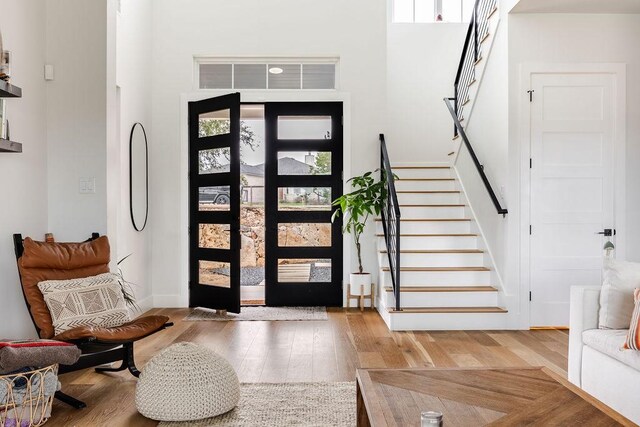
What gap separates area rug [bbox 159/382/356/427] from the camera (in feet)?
9.53

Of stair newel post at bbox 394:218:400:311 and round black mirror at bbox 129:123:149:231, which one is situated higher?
round black mirror at bbox 129:123:149:231

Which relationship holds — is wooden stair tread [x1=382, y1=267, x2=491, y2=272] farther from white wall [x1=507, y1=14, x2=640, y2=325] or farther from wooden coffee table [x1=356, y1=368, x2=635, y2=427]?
wooden coffee table [x1=356, y1=368, x2=635, y2=427]

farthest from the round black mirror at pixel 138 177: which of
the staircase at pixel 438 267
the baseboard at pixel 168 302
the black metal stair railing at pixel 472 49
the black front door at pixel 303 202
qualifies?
the black metal stair railing at pixel 472 49

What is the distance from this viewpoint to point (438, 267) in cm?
579

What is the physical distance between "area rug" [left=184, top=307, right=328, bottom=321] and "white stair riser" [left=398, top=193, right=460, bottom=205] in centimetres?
164

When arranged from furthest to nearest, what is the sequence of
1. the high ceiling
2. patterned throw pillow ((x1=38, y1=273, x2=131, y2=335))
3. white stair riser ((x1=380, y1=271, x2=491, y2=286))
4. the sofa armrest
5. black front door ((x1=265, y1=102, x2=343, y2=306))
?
1. black front door ((x1=265, y1=102, x2=343, y2=306))
2. white stair riser ((x1=380, y1=271, x2=491, y2=286))
3. the high ceiling
4. patterned throw pillow ((x1=38, y1=273, x2=131, y2=335))
5. the sofa armrest

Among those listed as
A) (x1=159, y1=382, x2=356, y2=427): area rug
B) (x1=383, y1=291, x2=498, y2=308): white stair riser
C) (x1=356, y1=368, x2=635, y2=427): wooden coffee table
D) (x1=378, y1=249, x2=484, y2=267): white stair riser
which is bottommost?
(x1=159, y1=382, x2=356, y2=427): area rug

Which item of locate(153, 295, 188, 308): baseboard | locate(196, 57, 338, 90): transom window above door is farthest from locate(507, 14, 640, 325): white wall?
locate(153, 295, 188, 308): baseboard

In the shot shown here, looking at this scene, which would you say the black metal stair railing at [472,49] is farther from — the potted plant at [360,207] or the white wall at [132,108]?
the white wall at [132,108]

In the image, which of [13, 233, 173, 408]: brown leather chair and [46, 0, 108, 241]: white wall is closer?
[13, 233, 173, 408]: brown leather chair

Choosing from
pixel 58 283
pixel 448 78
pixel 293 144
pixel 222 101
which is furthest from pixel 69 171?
pixel 448 78

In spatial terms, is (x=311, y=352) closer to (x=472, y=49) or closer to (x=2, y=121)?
(x=2, y=121)

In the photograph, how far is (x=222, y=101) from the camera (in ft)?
19.6

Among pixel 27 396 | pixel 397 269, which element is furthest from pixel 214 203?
pixel 27 396
